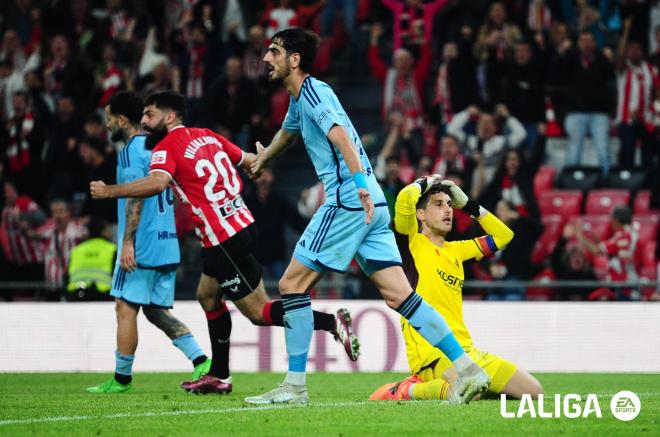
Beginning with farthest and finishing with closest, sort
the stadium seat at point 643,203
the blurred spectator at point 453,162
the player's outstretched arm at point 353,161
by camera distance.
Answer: the stadium seat at point 643,203 < the blurred spectator at point 453,162 < the player's outstretched arm at point 353,161

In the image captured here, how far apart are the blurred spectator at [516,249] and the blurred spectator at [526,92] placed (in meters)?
2.44

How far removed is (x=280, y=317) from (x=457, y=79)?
9.56 m

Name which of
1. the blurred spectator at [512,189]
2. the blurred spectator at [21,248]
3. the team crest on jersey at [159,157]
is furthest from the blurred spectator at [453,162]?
the team crest on jersey at [159,157]

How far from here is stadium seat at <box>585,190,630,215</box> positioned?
56.9 feet

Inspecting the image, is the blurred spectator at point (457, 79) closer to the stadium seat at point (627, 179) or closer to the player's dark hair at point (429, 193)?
the stadium seat at point (627, 179)

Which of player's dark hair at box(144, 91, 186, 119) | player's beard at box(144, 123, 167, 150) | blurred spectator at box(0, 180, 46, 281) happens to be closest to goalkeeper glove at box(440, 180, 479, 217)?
player's dark hair at box(144, 91, 186, 119)

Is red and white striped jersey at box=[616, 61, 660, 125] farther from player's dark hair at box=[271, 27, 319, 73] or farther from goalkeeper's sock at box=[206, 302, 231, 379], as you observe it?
player's dark hair at box=[271, 27, 319, 73]

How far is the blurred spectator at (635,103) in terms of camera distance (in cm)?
1798

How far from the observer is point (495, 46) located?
18.2 meters

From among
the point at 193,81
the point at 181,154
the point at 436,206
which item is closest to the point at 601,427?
the point at 436,206

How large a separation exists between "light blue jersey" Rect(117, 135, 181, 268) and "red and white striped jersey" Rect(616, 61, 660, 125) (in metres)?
9.38

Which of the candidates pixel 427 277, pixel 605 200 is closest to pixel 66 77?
pixel 605 200

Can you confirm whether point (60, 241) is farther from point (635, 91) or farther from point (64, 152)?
point (635, 91)

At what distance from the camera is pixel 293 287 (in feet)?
26.8
